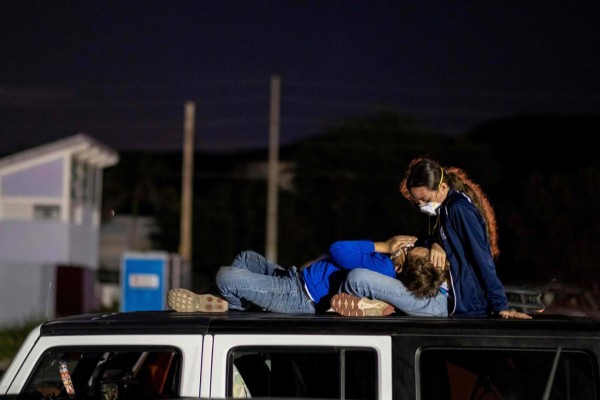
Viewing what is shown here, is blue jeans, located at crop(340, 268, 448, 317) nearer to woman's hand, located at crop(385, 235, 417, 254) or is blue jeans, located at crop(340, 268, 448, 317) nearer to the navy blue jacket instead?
the navy blue jacket

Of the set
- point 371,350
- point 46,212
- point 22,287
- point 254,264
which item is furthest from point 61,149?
point 371,350

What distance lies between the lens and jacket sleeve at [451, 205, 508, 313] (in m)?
4.54

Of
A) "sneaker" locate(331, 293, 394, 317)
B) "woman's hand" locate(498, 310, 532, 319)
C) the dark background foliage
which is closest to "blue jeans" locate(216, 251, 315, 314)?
"sneaker" locate(331, 293, 394, 317)

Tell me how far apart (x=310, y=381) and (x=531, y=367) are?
41.0 inches

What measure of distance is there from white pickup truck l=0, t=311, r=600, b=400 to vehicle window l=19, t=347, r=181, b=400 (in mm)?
20

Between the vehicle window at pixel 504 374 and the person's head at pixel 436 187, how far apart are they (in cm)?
108

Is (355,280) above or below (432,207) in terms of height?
below

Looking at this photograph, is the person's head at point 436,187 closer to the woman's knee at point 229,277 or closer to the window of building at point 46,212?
the woman's knee at point 229,277

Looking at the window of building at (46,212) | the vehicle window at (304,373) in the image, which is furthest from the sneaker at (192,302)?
the window of building at (46,212)

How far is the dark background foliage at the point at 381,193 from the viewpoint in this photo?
29.5 metres

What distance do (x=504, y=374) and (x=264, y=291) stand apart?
1.17 meters

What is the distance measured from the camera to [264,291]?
4672 mm

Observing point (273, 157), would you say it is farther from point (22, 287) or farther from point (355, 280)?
point (355, 280)

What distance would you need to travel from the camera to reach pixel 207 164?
96000mm
